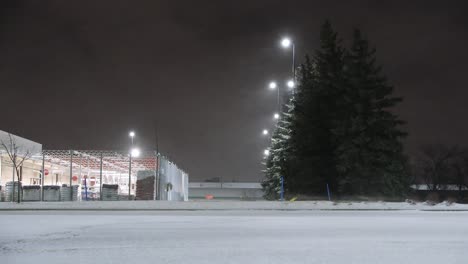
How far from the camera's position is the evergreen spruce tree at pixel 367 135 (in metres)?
38.2

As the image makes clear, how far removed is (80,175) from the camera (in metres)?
60.2

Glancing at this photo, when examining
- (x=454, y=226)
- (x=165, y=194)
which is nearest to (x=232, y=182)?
(x=165, y=194)

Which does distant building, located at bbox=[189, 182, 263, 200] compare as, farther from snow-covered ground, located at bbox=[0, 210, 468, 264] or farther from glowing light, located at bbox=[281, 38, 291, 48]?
snow-covered ground, located at bbox=[0, 210, 468, 264]

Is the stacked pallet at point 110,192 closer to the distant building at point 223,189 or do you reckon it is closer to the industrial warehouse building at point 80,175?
the industrial warehouse building at point 80,175

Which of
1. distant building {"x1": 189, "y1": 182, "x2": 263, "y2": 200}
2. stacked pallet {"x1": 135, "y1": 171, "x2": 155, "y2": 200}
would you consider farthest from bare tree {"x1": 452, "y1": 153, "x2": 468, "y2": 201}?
stacked pallet {"x1": 135, "y1": 171, "x2": 155, "y2": 200}

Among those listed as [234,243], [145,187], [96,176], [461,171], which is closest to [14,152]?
[145,187]

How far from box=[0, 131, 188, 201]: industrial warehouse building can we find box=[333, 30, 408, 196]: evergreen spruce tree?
43.4 feet

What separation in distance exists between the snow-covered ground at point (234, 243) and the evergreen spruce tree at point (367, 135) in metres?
23.2

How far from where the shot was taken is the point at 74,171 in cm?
7106

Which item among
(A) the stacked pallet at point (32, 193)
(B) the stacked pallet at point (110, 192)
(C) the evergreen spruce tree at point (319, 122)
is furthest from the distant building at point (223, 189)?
(A) the stacked pallet at point (32, 193)

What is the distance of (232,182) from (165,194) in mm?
118344

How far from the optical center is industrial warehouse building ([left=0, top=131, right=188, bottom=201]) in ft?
131

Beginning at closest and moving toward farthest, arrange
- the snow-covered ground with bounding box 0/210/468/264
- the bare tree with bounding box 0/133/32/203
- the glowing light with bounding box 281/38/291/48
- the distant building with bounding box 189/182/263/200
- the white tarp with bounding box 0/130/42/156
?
the snow-covered ground with bounding box 0/210/468/264, the glowing light with bounding box 281/38/291/48, the bare tree with bounding box 0/133/32/203, the white tarp with bounding box 0/130/42/156, the distant building with bounding box 189/182/263/200

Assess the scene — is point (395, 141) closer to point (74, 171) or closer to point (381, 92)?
point (381, 92)
